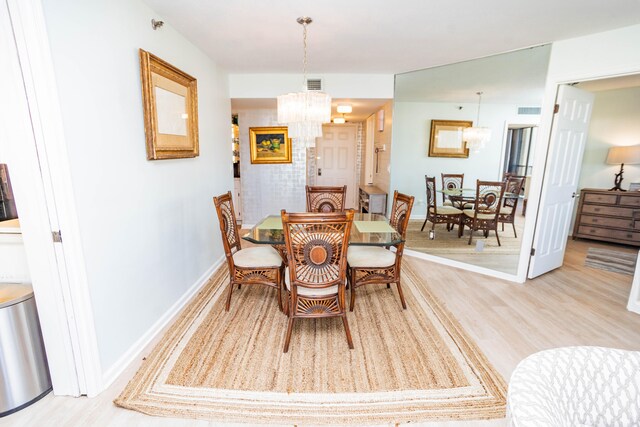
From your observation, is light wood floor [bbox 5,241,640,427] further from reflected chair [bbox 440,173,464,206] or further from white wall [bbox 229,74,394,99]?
white wall [bbox 229,74,394,99]

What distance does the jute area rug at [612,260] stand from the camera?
3.50m

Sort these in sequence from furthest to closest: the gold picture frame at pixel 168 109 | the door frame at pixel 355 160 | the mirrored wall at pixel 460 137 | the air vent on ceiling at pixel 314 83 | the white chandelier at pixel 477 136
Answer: the door frame at pixel 355 160, the white chandelier at pixel 477 136, the air vent on ceiling at pixel 314 83, the mirrored wall at pixel 460 137, the gold picture frame at pixel 168 109

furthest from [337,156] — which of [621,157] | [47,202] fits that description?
[47,202]

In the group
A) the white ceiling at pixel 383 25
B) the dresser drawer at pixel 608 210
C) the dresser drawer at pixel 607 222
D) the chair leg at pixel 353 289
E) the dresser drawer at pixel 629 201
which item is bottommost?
the chair leg at pixel 353 289

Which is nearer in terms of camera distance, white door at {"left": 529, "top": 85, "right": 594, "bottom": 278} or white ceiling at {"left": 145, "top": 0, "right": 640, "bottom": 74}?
white ceiling at {"left": 145, "top": 0, "right": 640, "bottom": 74}

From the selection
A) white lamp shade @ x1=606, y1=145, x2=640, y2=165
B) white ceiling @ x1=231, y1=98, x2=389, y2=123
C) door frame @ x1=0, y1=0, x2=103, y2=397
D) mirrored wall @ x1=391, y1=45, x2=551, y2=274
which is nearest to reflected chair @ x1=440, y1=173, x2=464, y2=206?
mirrored wall @ x1=391, y1=45, x2=551, y2=274

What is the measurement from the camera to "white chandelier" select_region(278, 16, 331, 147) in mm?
2459

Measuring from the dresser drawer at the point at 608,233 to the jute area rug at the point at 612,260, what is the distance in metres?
0.26

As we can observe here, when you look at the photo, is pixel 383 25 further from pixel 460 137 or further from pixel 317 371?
pixel 460 137

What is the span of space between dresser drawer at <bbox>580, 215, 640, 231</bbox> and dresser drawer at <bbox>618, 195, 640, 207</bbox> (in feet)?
0.77

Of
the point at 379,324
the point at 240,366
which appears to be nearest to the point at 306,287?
the point at 240,366

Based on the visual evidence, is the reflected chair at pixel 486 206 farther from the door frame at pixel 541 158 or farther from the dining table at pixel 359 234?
the dining table at pixel 359 234

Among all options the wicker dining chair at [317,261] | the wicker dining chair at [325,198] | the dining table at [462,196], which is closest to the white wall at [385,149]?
the dining table at [462,196]

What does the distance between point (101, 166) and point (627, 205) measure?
613 cm
